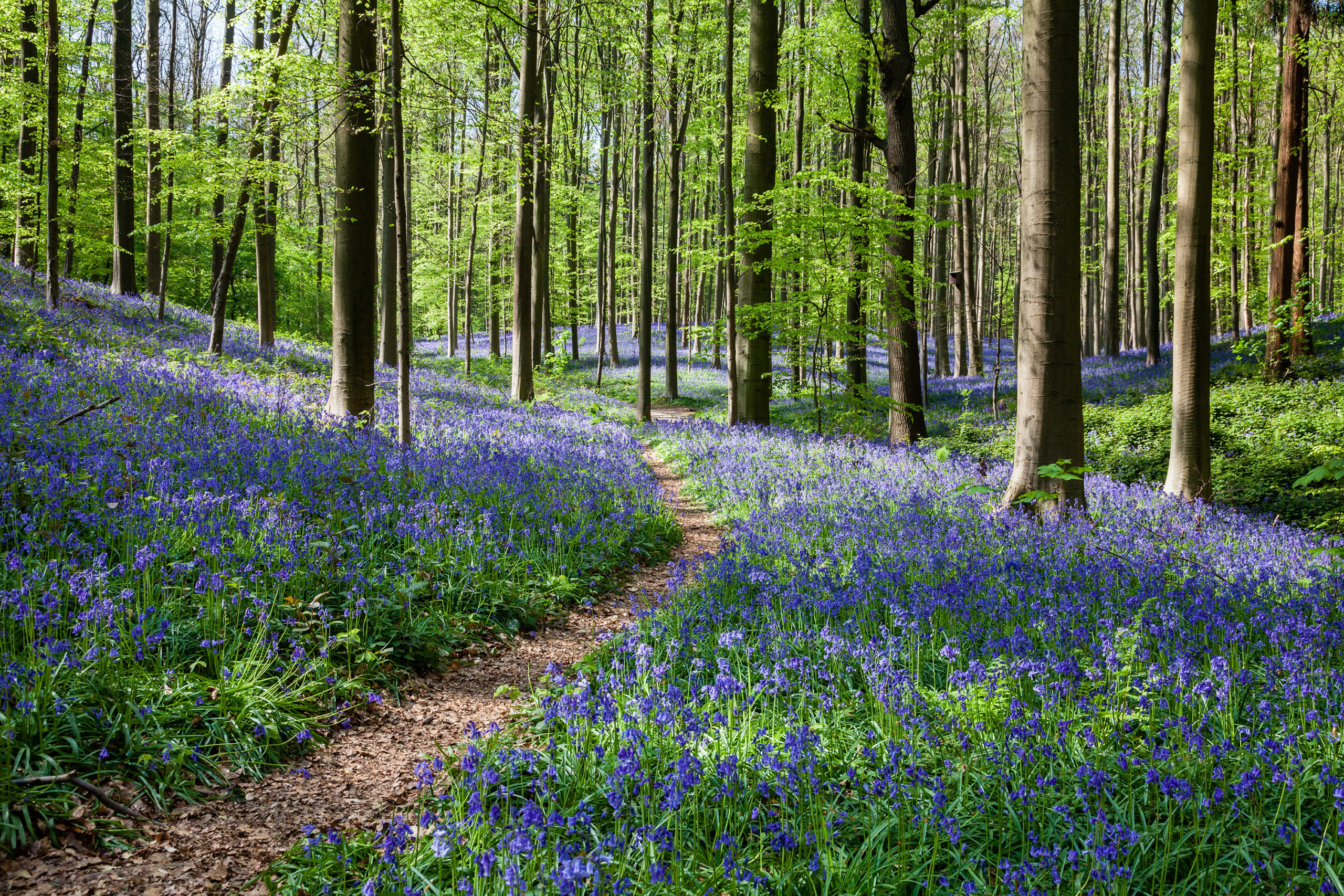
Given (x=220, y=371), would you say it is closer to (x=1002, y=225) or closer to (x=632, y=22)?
(x=632, y=22)

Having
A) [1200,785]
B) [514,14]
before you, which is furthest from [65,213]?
[1200,785]

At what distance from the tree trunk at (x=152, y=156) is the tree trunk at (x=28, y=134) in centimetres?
69

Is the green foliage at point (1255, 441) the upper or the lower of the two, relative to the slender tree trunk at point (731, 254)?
lower

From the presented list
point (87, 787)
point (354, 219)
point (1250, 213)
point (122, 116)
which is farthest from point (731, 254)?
point (1250, 213)

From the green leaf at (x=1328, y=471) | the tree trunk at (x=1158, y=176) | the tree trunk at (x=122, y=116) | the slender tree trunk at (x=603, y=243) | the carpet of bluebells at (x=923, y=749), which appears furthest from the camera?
the slender tree trunk at (x=603, y=243)

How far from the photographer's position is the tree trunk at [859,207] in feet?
40.3

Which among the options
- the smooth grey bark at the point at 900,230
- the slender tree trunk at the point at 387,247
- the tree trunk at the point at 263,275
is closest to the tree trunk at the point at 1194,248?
the smooth grey bark at the point at 900,230

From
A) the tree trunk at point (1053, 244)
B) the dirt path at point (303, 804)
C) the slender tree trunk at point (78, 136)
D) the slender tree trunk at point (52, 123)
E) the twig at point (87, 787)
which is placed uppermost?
the slender tree trunk at point (78, 136)

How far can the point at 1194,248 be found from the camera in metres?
7.97

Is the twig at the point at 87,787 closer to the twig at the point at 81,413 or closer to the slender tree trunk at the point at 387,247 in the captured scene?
the twig at the point at 81,413

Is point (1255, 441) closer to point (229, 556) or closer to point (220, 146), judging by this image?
point (229, 556)

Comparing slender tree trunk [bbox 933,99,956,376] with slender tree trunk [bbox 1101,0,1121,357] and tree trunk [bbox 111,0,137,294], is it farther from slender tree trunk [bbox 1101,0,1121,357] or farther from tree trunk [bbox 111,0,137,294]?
tree trunk [bbox 111,0,137,294]

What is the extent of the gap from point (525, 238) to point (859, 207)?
287 inches

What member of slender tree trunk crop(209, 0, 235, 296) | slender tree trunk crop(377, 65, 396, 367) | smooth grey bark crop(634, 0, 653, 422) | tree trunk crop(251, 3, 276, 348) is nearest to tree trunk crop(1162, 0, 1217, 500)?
smooth grey bark crop(634, 0, 653, 422)
